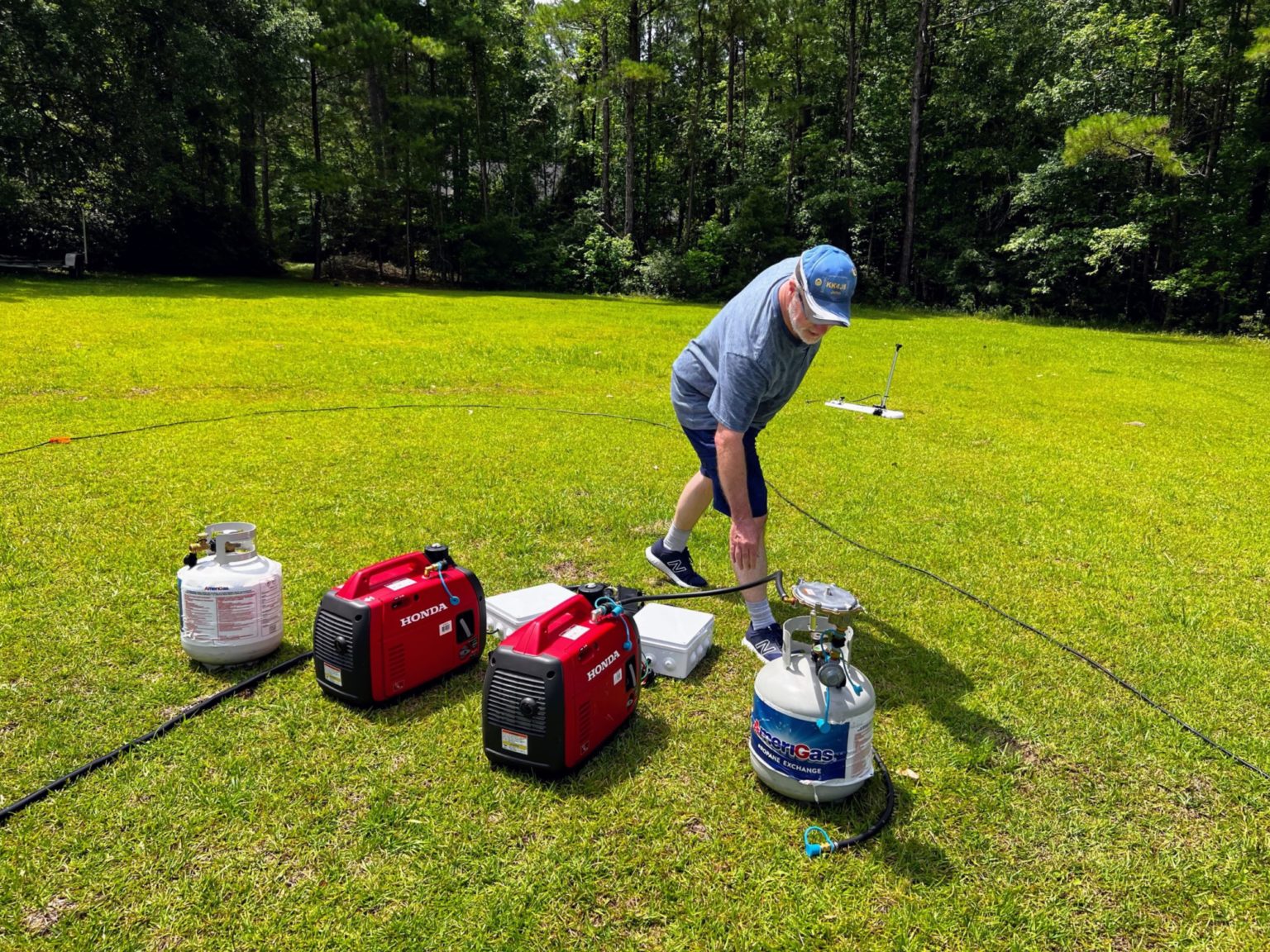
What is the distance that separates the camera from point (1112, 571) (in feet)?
14.5

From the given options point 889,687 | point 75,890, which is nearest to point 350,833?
point 75,890

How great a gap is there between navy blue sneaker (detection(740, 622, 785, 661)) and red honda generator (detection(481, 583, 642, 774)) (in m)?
0.89

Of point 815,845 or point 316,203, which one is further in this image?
point 316,203

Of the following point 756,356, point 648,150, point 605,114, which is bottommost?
point 756,356

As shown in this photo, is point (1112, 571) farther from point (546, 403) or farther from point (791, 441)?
point (546, 403)

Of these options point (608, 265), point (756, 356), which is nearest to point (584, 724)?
point (756, 356)

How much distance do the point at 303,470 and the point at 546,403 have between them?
3.44 m

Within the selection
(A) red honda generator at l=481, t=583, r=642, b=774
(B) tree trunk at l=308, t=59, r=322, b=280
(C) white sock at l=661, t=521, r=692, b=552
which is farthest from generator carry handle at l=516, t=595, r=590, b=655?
(B) tree trunk at l=308, t=59, r=322, b=280

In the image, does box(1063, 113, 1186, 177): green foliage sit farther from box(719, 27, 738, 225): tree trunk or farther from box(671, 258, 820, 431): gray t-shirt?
box(671, 258, 820, 431): gray t-shirt

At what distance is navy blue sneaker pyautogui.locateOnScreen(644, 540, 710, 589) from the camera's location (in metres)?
3.99

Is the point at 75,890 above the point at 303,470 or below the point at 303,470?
below

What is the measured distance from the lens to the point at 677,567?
4.01 metres

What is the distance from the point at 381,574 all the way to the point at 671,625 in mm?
1241

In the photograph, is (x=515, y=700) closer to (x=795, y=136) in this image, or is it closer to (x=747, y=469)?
(x=747, y=469)
